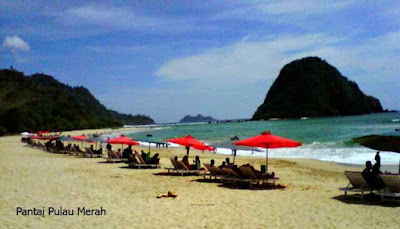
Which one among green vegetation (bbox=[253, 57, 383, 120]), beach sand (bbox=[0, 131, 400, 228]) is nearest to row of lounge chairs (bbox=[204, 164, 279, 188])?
beach sand (bbox=[0, 131, 400, 228])

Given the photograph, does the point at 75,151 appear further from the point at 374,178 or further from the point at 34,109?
the point at 34,109

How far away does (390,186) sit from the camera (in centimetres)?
950

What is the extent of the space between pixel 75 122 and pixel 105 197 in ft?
306

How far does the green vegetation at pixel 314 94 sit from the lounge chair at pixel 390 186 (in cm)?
13358

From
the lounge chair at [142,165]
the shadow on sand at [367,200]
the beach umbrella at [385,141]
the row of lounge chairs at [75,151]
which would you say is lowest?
the shadow on sand at [367,200]

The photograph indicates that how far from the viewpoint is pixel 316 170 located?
1742 centimetres

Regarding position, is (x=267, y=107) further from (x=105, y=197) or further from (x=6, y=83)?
(x=105, y=197)

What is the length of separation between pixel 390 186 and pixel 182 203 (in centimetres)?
478

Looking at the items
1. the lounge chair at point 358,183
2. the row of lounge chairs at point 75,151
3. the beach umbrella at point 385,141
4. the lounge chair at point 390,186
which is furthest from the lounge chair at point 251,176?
the row of lounge chairs at point 75,151

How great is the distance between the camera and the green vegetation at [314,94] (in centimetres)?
14088

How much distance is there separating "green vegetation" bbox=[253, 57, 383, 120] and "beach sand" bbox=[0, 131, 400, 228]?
13165 centimetres

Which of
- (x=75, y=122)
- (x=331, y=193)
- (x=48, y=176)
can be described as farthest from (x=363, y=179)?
(x=75, y=122)

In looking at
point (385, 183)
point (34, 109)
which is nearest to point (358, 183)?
point (385, 183)

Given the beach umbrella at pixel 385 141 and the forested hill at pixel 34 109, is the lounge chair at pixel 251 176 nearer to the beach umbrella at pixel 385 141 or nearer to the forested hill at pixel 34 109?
the beach umbrella at pixel 385 141
